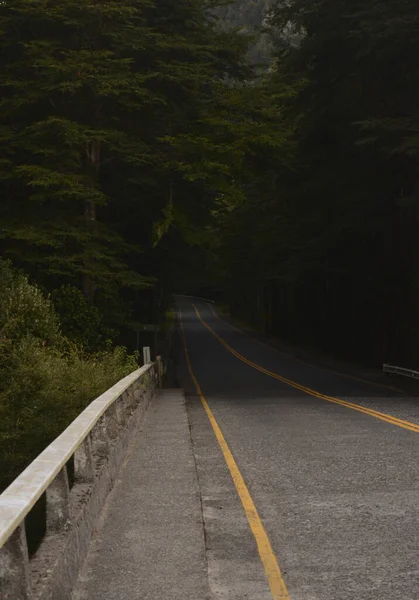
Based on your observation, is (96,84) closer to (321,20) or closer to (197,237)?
(197,237)

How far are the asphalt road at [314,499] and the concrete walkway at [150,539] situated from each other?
165 mm

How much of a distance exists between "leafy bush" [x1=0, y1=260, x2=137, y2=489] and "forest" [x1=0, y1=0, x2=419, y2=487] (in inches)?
4.7

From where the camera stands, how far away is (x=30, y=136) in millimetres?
27188

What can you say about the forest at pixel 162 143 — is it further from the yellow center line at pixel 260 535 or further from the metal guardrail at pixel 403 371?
the yellow center line at pixel 260 535

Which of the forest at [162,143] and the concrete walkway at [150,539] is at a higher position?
the forest at [162,143]

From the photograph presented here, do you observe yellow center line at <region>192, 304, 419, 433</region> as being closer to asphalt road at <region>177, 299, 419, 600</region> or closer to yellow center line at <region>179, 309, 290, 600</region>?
asphalt road at <region>177, 299, 419, 600</region>

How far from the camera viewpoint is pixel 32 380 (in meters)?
16.7

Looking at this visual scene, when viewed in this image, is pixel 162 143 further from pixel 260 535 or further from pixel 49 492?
pixel 49 492

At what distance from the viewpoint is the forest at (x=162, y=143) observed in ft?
88.1

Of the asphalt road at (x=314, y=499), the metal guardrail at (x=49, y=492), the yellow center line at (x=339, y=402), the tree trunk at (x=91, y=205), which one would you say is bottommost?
the yellow center line at (x=339, y=402)

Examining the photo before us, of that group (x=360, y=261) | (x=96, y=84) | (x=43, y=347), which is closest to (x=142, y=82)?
(x=96, y=84)

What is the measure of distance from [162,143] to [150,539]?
24.6m

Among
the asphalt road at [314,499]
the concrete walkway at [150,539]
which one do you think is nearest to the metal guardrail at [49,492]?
the concrete walkway at [150,539]

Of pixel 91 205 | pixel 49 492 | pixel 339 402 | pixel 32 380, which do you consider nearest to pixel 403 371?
pixel 339 402
